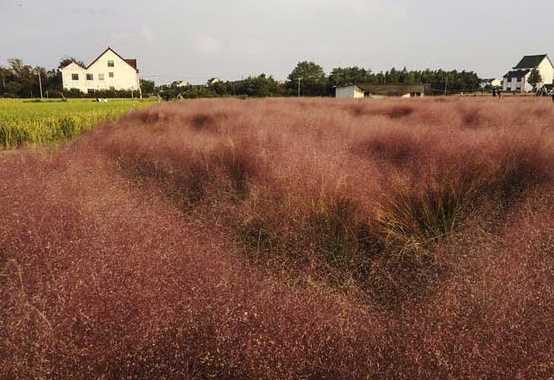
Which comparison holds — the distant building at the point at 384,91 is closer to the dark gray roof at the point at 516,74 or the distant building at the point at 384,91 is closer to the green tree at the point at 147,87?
the green tree at the point at 147,87

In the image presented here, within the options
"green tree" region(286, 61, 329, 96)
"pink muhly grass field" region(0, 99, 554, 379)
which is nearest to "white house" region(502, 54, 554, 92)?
"green tree" region(286, 61, 329, 96)

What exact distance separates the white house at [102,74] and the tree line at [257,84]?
2335mm

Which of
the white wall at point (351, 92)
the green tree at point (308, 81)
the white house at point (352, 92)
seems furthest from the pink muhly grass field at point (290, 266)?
the green tree at point (308, 81)

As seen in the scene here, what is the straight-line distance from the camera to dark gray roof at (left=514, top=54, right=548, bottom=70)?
200 ft

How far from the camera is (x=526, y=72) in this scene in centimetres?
6059

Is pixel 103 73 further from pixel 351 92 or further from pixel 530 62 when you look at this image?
pixel 530 62

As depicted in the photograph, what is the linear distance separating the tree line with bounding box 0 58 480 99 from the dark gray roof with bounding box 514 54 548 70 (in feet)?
54.2

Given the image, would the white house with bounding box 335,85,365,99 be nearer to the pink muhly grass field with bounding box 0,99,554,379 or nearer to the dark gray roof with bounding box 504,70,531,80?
the dark gray roof with bounding box 504,70,531,80

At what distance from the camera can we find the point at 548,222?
2.22 metres

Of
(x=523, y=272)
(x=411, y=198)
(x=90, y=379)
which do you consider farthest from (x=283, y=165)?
(x=90, y=379)

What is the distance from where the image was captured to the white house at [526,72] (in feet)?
198

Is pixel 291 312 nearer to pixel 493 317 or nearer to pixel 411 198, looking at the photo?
pixel 493 317

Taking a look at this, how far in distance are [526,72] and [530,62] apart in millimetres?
3434

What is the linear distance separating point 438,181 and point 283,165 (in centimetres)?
143
